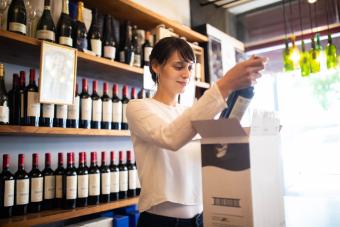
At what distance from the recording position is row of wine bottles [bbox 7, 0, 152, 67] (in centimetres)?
130

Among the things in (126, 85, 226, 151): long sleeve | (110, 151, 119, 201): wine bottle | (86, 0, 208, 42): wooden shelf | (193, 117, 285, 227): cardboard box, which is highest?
(86, 0, 208, 42): wooden shelf

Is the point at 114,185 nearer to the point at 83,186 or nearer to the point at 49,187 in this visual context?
the point at 83,186

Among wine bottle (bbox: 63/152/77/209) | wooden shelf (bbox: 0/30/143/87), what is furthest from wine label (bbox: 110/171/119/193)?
wooden shelf (bbox: 0/30/143/87)

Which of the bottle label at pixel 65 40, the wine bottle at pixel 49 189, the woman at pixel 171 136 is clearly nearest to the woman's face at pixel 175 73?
the woman at pixel 171 136

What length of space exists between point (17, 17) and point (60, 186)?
2.60ft

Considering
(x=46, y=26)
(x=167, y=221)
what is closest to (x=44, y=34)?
(x=46, y=26)

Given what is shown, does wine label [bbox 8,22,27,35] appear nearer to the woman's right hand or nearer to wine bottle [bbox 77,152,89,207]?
wine bottle [bbox 77,152,89,207]

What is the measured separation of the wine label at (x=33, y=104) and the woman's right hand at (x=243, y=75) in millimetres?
946

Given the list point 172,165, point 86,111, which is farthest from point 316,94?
point 172,165

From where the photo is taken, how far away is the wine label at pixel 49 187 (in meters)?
1.32

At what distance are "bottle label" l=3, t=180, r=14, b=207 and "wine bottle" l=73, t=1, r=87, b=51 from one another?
2.33 feet

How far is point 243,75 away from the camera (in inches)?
22.7

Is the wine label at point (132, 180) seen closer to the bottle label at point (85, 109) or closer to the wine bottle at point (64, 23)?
the bottle label at point (85, 109)

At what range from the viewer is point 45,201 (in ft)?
4.33
